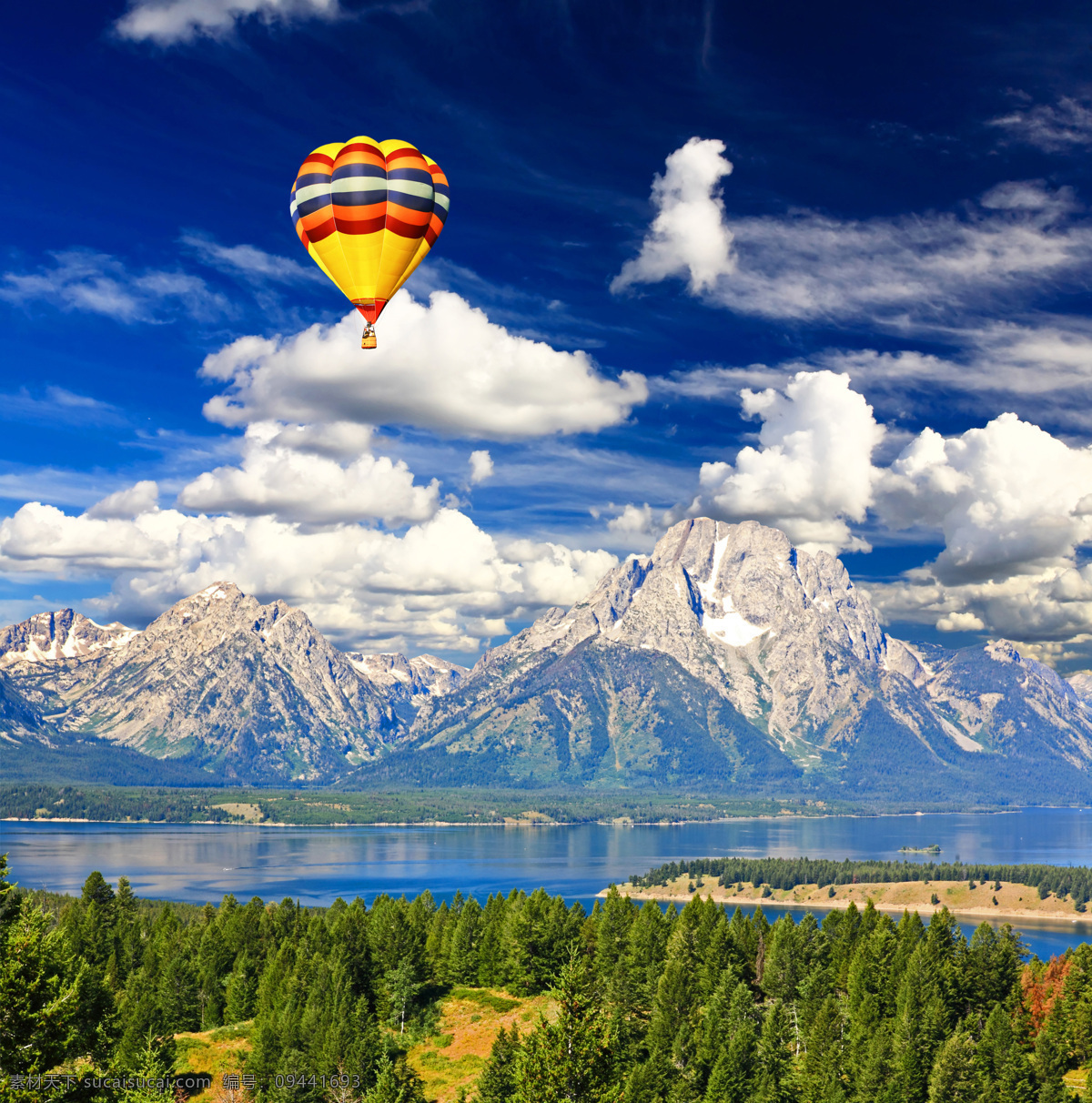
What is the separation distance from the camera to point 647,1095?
6781cm

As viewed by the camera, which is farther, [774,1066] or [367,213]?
[774,1066]

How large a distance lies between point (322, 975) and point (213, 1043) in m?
10.2

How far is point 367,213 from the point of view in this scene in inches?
2699

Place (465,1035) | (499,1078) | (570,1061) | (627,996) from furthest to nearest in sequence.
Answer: (627,996)
(465,1035)
(499,1078)
(570,1061)

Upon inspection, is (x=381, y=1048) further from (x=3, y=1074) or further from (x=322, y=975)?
(x=3, y=1074)

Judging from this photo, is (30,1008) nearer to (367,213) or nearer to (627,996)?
(367,213)

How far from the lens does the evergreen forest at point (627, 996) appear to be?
232ft

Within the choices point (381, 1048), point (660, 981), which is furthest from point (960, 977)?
point (381, 1048)

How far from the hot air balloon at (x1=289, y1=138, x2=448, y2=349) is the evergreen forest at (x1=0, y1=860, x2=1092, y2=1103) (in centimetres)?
4426

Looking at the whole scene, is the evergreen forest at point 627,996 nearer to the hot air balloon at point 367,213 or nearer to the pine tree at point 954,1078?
the pine tree at point 954,1078

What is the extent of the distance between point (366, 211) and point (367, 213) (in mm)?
129

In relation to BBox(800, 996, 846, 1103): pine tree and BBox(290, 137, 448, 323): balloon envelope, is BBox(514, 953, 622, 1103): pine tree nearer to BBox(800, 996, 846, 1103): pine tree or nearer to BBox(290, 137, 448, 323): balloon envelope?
BBox(800, 996, 846, 1103): pine tree

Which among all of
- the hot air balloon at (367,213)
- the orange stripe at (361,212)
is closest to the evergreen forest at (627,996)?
the hot air balloon at (367,213)

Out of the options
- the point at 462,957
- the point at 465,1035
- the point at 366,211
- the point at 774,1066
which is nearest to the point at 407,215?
the point at 366,211
